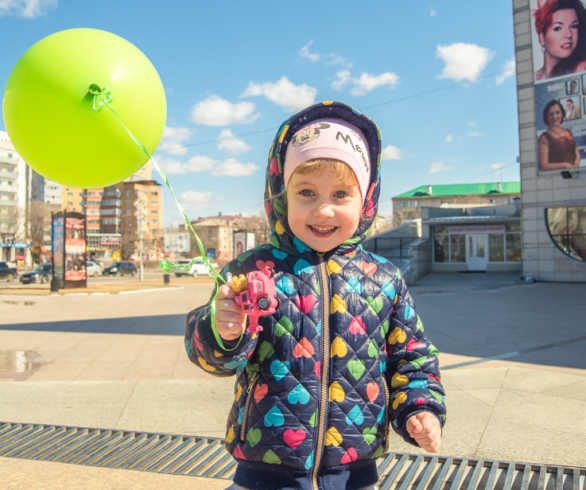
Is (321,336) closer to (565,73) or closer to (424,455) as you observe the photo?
(424,455)

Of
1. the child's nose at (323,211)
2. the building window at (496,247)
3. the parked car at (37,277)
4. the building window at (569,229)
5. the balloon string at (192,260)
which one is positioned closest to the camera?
the balloon string at (192,260)

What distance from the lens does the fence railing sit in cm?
2336

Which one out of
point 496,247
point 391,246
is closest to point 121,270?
point 391,246

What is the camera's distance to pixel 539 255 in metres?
18.6

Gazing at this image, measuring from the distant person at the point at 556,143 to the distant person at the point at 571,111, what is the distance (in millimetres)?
143

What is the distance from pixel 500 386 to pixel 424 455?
192 cm

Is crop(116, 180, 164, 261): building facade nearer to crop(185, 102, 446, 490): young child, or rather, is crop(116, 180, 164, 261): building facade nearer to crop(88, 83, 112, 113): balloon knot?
crop(88, 83, 112, 113): balloon knot

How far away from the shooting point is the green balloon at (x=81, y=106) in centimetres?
178

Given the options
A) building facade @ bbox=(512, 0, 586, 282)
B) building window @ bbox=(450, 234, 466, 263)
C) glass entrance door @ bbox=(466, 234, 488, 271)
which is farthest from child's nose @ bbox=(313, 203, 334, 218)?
glass entrance door @ bbox=(466, 234, 488, 271)

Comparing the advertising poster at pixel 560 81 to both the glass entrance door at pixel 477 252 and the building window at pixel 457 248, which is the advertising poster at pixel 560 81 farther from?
the building window at pixel 457 248

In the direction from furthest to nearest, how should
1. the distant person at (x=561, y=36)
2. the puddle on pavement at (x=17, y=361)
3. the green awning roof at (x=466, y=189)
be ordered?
1. the green awning roof at (x=466, y=189)
2. the distant person at (x=561, y=36)
3. the puddle on pavement at (x=17, y=361)

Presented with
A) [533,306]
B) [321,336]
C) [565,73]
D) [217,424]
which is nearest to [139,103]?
[321,336]

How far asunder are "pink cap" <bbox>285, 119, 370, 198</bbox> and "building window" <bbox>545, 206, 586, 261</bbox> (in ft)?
62.8

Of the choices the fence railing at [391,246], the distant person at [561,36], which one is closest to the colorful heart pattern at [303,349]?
the distant person at [561,36]
